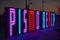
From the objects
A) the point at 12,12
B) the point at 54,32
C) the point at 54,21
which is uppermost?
A: the point at 12,12

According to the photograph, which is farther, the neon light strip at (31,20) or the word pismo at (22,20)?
the neon light strip at (31,20)

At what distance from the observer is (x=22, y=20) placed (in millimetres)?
2258

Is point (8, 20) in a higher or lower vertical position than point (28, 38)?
higher

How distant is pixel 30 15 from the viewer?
2488 mm

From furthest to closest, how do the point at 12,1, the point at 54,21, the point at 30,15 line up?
the point at 54,21
the point at 30,15
the point at 12,1

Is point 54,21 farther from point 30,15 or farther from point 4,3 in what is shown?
point 4,3

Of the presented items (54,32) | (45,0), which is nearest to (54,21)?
(54,32)

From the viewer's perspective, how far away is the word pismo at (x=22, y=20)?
6.48ft

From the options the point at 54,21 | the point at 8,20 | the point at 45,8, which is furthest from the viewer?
the point at 54,21

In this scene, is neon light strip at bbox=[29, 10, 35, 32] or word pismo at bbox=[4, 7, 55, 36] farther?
neon light strip at bbox=[29, 10, 35, 32]

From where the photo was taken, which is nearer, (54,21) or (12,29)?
(12,29)

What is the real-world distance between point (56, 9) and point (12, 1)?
1597 millimetres

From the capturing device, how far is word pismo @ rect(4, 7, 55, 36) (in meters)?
1.98

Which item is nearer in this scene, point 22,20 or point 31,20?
point 22,20
